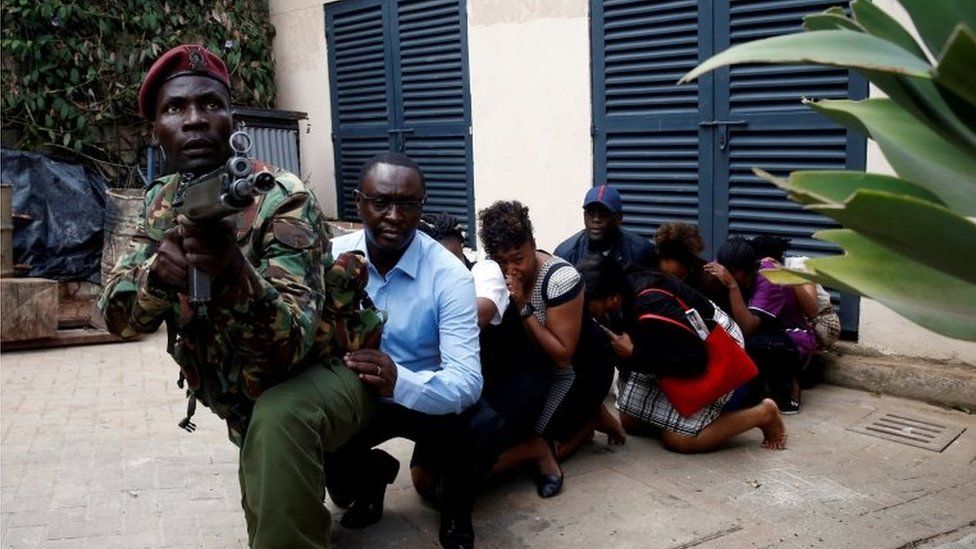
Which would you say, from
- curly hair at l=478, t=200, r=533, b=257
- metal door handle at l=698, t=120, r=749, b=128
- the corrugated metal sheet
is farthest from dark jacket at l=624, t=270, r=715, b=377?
the corrugated metal sheet

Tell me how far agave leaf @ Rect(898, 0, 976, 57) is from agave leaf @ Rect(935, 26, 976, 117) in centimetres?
17

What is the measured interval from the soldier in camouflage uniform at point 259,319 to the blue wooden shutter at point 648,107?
3087 millimetres

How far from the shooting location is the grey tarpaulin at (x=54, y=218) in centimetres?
723

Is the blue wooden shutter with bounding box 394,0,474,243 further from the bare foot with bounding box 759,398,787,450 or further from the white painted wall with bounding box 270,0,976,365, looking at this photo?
the bare foot with bounding box 759,398,787,450

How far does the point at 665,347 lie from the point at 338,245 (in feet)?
4.60

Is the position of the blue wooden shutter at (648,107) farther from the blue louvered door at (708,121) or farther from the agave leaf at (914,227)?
the agave leaf at (914,227)

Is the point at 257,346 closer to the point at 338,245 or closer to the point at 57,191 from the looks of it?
the point at 338,245

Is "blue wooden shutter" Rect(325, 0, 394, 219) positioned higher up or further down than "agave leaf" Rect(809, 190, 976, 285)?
higher up

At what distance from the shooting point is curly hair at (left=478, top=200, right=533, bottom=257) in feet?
12.0

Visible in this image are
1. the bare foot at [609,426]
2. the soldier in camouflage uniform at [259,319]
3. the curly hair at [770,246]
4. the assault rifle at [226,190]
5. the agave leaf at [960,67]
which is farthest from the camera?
the curly hair at [770,246]

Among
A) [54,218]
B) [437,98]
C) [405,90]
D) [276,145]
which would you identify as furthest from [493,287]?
[54,218]

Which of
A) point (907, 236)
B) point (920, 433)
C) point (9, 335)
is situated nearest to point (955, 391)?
point (920, 433)

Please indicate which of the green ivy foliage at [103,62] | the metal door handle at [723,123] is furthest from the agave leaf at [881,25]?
the green ivy foliage at [103,62]

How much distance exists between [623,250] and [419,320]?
2053mm
